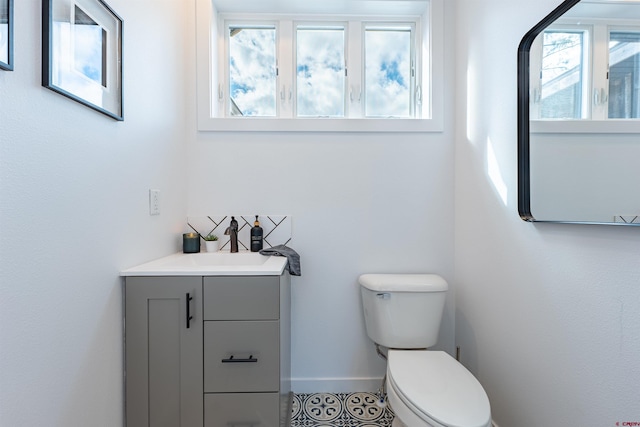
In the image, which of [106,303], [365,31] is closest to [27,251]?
[106,303]

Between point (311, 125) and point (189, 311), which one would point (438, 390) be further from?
point (311, 125)

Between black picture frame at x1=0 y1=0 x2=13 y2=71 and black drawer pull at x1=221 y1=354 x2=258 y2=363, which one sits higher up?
black picture frame at x1=0 y1=0 x2=13 y2=71

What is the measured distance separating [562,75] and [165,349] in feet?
5.73

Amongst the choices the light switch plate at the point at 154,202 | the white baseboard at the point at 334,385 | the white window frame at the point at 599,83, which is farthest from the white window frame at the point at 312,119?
the white baseboard at the point at 334,385

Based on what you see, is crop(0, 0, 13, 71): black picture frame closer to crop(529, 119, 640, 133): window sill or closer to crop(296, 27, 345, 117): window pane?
crop(296, 27, 345, 117): window pane

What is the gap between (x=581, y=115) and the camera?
99 cm

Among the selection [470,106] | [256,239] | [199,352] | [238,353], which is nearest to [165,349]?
[199,352]

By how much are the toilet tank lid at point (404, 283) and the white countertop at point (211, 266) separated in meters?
0.49

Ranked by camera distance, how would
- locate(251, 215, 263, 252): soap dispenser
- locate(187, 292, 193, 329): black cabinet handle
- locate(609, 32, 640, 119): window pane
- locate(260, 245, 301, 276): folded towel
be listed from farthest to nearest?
locate(251, 215, 263, 252): soap dispenser < locate(260, 245, 301, 276): folded towel < locate(187, 292, 193, 329): black cabinet handle < locate(609, 32, 640, 119): window pane

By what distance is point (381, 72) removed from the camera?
6.52ft

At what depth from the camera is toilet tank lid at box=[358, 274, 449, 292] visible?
158cm

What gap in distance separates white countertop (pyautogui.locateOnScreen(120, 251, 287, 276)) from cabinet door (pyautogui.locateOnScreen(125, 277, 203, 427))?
30 mm

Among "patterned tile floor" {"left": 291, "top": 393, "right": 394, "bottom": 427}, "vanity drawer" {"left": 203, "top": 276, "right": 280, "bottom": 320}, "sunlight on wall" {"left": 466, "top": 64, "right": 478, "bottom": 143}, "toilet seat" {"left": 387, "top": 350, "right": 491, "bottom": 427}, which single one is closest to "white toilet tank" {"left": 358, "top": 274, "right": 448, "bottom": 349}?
"toilet seat" {"left": 387, "top": 350, "right": 491, "bottom": 427}

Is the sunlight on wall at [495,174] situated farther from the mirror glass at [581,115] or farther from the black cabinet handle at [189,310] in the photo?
the black cabinet handle at [189,310]
